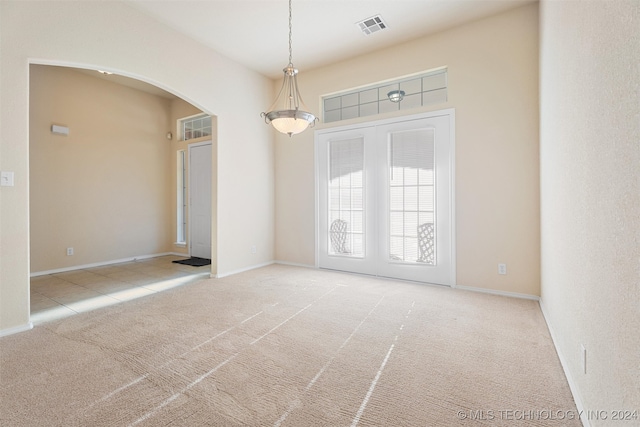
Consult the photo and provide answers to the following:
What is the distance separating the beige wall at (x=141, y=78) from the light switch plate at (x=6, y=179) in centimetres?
4

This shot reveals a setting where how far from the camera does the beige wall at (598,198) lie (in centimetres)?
98

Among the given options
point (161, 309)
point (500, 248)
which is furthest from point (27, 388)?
point (500, 248)

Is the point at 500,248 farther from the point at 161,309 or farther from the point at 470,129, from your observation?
the point at 161,309

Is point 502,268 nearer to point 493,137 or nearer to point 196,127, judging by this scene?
point 493,137

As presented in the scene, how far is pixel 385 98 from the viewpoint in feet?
13.9

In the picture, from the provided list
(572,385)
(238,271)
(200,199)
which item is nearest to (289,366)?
(572,385)

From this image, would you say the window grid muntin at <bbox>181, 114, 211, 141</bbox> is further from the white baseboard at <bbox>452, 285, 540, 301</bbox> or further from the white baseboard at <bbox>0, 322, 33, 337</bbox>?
the white baseboard at <bbox>452, 285, 540, 301</bbox>

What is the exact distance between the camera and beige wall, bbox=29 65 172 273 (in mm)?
4594

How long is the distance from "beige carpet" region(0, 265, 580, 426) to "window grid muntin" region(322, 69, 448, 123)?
2575 millimetres

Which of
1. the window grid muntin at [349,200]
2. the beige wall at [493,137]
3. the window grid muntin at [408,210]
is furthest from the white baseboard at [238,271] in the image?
the beige wall at [493,137]

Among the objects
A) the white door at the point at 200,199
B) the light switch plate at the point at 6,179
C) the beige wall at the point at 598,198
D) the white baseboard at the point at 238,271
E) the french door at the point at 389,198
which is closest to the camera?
the beige wall at the point at 598,198

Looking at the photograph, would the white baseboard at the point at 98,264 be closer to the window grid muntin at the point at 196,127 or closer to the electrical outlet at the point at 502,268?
the window grid muntin at the point at 196,127

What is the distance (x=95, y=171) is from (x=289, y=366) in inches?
206

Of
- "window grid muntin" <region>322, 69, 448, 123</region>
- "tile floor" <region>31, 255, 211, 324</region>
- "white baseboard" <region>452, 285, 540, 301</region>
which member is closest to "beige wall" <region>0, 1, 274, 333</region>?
"tile floor" <region>31, 255, 211, 324</region>
